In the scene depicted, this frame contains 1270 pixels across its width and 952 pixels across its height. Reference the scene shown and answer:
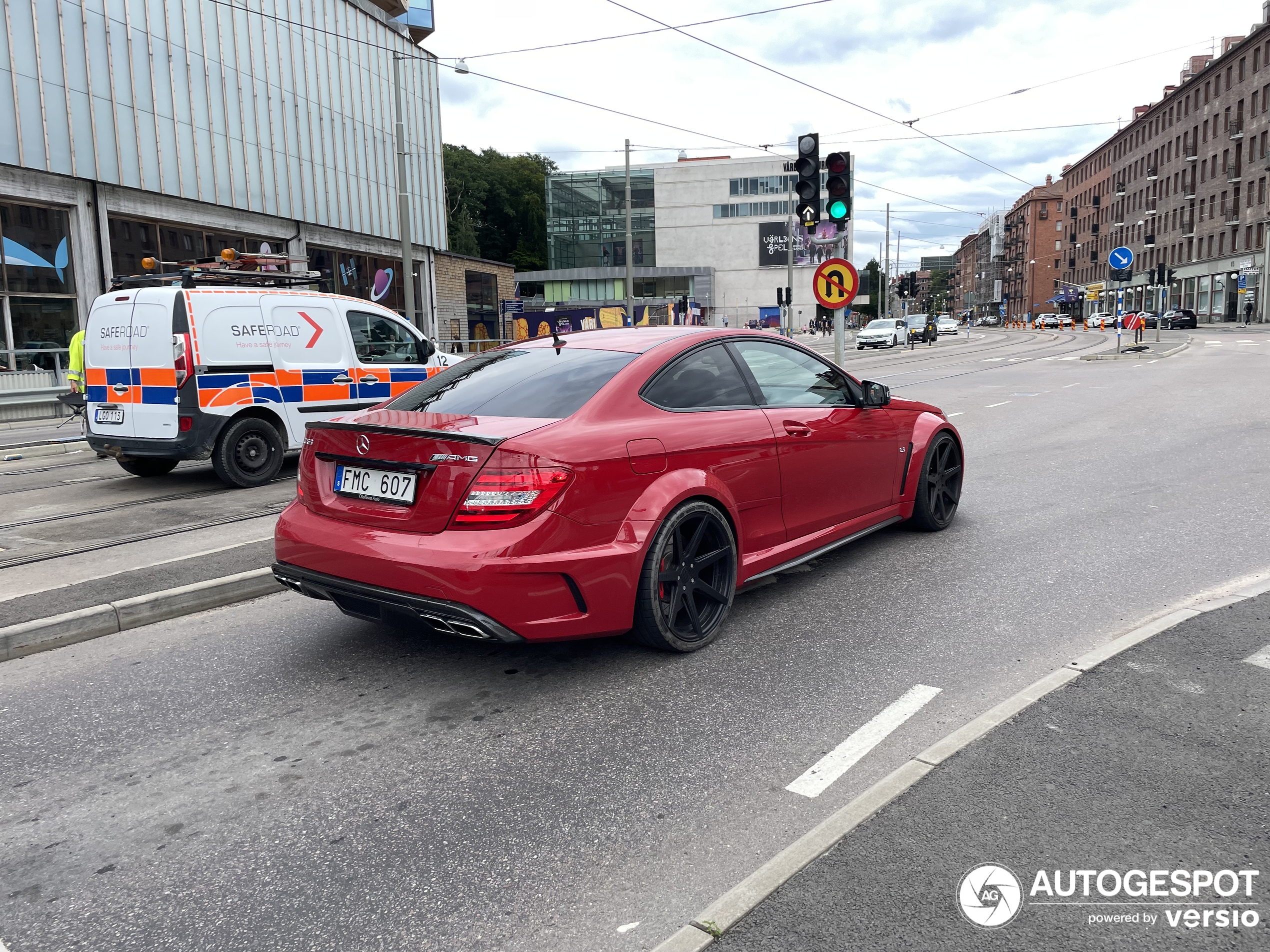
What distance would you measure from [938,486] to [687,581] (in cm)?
293

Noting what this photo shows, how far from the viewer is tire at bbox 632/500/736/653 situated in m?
4.06

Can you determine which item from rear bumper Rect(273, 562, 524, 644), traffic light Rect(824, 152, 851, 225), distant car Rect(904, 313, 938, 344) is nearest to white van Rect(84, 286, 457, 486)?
rear bumper Rect(273, 562, 524, 644)

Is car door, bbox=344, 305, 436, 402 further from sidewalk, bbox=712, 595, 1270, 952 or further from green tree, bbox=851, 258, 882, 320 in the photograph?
green tree, bbox=851, 258, 882, 320

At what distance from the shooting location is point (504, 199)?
95.1 m

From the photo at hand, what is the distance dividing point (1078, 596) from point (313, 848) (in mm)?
3993

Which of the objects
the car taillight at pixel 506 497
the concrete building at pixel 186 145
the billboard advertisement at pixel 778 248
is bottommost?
the car taillight at pixel 506 497

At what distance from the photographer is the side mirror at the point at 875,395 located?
18.7ft

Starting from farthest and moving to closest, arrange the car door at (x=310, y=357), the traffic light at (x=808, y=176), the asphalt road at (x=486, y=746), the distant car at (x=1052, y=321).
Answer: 1. the distant car at (x=1052, y=321)
2. the traffic light at (x=808, y=176)
3. the car door at (x=310, y=357)
4. the asphalt road at (x=486, y=746)

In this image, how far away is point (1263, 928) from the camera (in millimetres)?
2248

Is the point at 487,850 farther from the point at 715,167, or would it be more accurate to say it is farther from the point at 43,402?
the point at 715,167

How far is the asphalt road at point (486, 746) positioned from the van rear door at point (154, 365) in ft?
14.1

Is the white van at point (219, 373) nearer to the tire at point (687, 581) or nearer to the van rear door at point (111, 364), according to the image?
the van rear door at point (111, 364)

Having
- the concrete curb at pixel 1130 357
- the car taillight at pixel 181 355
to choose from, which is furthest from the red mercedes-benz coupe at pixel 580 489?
the concrete curb at pixel 1130 357

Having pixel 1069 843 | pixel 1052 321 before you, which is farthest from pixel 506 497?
pixel 1052 321
